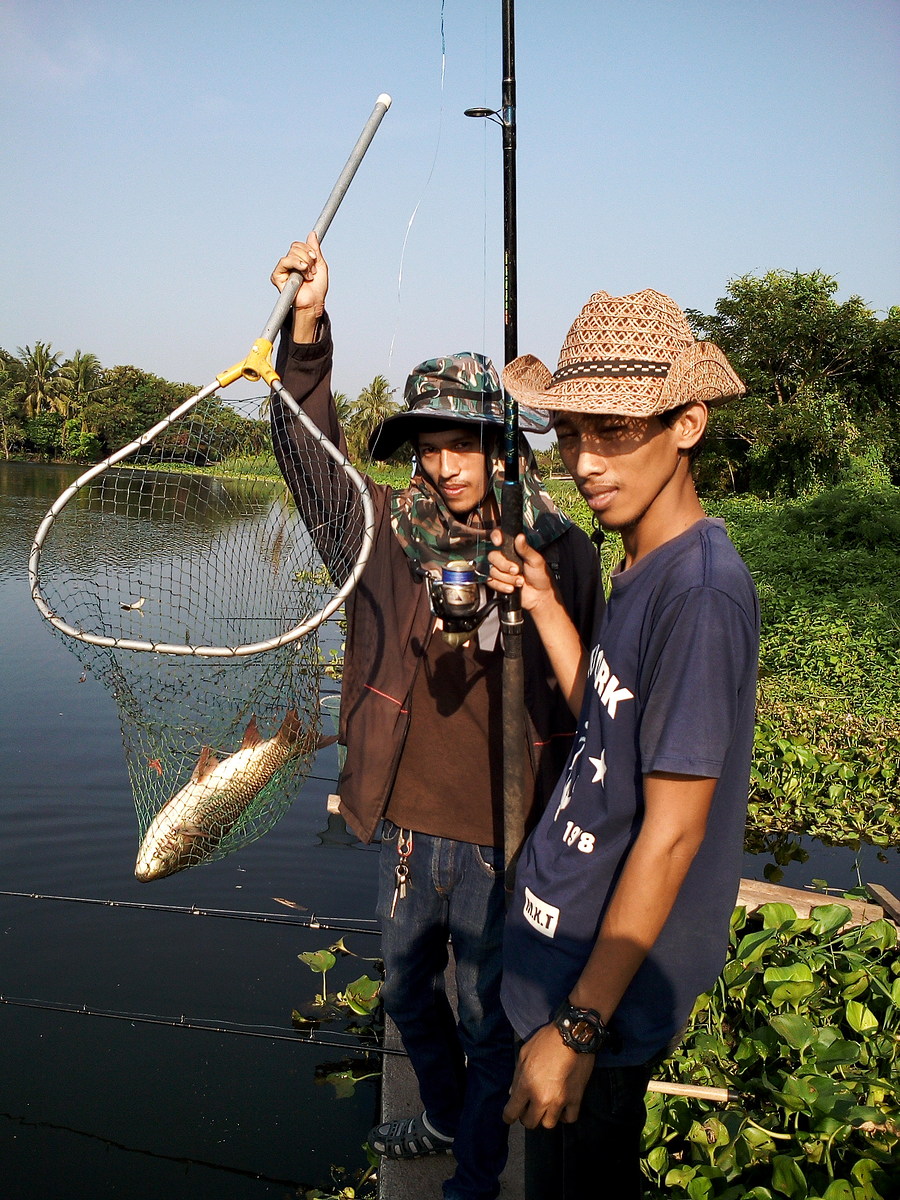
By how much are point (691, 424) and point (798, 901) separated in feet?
9.29

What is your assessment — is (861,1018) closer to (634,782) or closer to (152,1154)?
(634,782)

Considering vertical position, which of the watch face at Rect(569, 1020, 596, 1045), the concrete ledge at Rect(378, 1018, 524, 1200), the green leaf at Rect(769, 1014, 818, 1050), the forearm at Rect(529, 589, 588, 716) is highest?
the forearm at Rect(529, 589, 588, 716)

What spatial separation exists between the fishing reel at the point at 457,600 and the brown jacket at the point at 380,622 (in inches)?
9.8

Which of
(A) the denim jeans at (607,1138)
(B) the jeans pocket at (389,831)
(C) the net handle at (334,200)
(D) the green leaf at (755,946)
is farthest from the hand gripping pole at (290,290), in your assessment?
(D) the green leaf at (755,946)

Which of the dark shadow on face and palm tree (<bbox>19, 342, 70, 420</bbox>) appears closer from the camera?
the dark shadow on face

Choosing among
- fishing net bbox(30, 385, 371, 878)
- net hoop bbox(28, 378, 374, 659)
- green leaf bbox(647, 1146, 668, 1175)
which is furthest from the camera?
green leaf bbox(647, 1146, 668, 1175)

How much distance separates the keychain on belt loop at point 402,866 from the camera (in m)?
2.48

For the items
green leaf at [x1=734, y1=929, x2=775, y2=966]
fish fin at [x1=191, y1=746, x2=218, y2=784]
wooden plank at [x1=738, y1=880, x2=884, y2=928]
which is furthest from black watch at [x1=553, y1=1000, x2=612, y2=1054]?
wooden plank at [x1=738, y1=880, x2=884, y2=928]

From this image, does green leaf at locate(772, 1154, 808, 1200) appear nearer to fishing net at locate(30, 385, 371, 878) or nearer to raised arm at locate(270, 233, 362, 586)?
fishing net at locate(30, 385, 371, 878)

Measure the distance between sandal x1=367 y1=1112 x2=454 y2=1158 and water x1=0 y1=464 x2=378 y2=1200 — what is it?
2.88ft

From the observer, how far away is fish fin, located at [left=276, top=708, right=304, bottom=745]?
2.89m

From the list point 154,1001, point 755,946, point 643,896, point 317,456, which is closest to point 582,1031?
point 643,896

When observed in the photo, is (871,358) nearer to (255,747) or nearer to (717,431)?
(717,431)

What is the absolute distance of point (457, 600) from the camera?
2.15 metres
